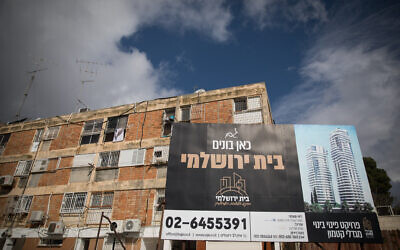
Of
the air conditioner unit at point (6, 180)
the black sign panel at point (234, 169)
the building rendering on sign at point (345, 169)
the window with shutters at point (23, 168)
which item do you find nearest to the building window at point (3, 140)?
the window with shutters at point (23, 168)

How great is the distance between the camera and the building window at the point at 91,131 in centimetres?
2081

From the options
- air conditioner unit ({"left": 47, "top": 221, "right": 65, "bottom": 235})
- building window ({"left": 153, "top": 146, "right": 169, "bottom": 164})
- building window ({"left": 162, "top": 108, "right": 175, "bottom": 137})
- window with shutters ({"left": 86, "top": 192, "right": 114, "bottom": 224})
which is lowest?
air conditioner unit ({"left": 47, "top": 221, "right": 65, "bottom": 235})

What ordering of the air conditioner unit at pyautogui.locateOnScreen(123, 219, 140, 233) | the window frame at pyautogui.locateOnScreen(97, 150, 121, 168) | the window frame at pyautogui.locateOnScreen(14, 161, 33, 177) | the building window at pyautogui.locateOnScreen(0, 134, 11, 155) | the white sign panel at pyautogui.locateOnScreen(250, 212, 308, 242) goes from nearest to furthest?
the white sign panel at pyautogui.locateOnScreen(250, 212, 308, 242) → the air conditioner unit at pyautogui.locateOnScreen(123, 219, 140, 233) → the window frame at pyautogui.locateOnScreen(97, 150, 121, 168) → the window frame at pyautogui.locateOnScreen(14, 161, 33, 177) → the building window at pyautogui.locateOnScreen(0, 134, 11, 155)

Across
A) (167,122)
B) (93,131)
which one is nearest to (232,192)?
(167,122)

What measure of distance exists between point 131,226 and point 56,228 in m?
6.01

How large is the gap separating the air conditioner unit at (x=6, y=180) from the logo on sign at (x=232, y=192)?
21547 mm

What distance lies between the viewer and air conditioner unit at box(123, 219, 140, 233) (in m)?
15.2

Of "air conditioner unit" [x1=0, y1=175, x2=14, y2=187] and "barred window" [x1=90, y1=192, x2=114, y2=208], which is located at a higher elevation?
"air conditioner unit" [x1=0, y1=175, x2=14, y2=187]

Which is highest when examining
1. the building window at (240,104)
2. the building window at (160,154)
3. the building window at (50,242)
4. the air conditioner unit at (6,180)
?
the building window at (240,104)

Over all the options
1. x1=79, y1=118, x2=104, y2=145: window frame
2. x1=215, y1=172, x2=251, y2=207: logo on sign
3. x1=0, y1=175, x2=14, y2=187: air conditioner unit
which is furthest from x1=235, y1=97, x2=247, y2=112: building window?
x1=0, y1=175, x2=14, y2=187: air conditioner unit

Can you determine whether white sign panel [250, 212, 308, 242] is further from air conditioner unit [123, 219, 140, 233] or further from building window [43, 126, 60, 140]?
building window [43, 126, 60, 140]

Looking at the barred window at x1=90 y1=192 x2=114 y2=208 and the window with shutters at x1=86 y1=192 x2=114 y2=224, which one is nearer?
the window with shutters at x1=86 y1=192 x2=114 y2=224

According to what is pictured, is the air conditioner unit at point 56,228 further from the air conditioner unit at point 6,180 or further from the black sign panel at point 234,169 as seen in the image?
the black sign panel at point 234,169

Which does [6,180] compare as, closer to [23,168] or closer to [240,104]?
[23,168]
